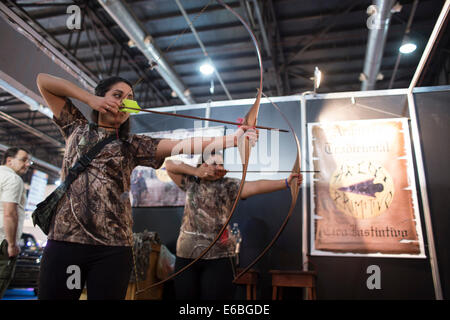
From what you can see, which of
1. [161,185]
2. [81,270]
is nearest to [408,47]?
[161,185]

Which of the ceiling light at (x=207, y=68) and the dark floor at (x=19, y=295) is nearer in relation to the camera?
the dark floor at (x=19, y=295)

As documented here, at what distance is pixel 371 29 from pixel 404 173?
2000 mm

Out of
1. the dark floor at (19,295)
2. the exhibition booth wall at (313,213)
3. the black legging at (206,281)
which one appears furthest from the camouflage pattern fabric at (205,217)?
the dark floor at (19,295)

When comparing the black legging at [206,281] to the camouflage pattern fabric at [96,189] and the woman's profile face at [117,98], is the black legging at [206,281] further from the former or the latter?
the woman's profile face at [117,98]

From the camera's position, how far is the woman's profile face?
48.1 inches

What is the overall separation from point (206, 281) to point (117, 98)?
3.68ft

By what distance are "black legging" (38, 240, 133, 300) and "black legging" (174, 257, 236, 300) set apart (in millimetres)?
808

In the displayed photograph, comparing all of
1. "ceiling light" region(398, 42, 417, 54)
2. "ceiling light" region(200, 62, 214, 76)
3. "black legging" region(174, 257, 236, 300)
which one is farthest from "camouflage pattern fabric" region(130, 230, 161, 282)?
"ceiling light" region(398, 42, 417, 54)

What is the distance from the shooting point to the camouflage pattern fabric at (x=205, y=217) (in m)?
1.87

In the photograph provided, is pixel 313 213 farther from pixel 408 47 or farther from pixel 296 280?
pixel 408 47

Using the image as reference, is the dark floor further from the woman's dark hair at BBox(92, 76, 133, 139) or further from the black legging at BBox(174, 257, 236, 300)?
the woman's dark hair at BBox(92, 76, 133, 139)

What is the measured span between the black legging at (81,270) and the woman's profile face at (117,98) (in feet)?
1.56
